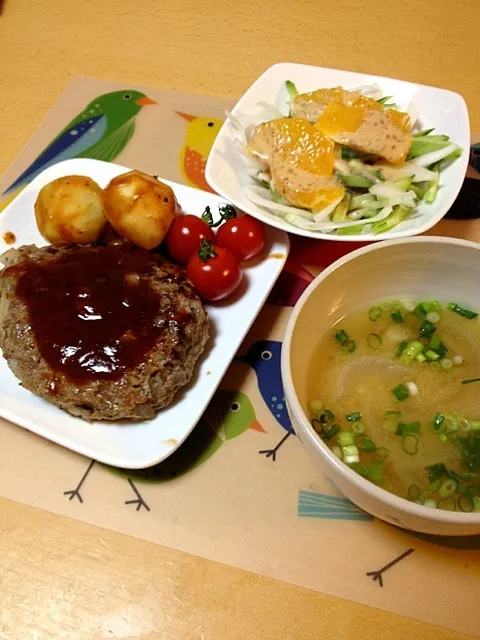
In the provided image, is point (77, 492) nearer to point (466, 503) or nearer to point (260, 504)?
point (260, 504)

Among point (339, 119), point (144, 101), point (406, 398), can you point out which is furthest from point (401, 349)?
point (144, 101)

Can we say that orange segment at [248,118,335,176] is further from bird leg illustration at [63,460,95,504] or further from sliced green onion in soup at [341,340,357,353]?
bird leg illustration at [63,460,95,504]

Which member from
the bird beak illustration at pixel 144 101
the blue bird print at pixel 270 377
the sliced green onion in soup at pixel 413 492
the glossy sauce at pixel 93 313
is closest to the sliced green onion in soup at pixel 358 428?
the sliced green onion in soup at pixel 413 492

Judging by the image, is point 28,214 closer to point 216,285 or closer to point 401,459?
point 216,285

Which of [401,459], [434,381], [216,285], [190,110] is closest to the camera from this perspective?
[401,459]

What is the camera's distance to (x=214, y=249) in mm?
1640

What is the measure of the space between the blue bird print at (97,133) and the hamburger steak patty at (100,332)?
25.6 inches

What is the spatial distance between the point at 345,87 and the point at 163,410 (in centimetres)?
130

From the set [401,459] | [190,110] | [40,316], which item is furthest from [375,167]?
[40,316]

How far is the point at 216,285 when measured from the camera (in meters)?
1.61

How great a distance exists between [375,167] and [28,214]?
3.63 feet

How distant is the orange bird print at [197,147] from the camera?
2.06 m

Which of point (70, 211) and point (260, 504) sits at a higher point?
point (70, 211)

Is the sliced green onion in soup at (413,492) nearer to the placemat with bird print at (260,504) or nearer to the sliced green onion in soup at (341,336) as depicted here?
the placemat with bird print at (260,504)
